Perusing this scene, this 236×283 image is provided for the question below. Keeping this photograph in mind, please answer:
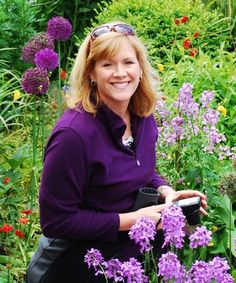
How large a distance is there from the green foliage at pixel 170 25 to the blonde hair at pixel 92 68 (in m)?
2.42

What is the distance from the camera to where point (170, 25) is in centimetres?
561

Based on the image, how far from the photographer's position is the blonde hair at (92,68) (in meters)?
2.54

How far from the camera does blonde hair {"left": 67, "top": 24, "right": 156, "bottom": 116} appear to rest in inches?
99.8

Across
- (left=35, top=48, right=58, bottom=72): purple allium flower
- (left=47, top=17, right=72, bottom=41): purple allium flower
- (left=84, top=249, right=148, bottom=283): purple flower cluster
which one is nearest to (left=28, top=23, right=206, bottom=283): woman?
(left=84, top=249, right=148, bottom=283): purple flower cluster

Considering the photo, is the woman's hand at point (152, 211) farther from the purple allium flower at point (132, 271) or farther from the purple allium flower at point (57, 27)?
the purple allium flower at point (57, 27)

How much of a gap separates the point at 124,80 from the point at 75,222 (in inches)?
21.3

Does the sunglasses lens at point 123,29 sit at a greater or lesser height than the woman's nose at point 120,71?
greater

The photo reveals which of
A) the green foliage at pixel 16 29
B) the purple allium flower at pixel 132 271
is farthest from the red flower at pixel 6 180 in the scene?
the green foliage at pixel 16 29

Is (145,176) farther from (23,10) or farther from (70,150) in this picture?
(23,10)

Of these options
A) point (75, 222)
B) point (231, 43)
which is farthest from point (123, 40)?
point (231, 43)

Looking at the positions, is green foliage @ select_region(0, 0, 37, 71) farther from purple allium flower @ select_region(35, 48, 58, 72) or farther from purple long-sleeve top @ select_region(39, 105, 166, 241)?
purple long-sleeve top @ select_region(39, 105, 166, 241)

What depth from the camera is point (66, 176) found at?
8.07ft

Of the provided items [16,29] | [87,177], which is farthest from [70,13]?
[87,177]

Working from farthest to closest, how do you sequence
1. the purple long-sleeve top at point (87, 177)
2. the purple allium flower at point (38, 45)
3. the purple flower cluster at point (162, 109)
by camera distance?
the purple allium flower at point (38, 45)
the purple flower cluster at point (162, 109)
the purple long-sleeve top at point (87, 177)
